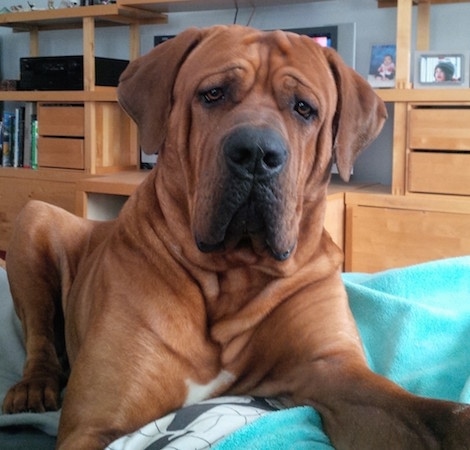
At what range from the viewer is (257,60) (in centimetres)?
122

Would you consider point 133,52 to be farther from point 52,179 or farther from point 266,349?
point 266,349

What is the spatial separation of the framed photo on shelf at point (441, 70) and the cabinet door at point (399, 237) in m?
0.49

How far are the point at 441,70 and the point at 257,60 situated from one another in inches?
69.8

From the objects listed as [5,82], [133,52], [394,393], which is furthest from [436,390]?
[5,82]

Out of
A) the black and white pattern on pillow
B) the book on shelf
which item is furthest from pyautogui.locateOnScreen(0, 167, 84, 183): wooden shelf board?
the black and white pattern on pillow

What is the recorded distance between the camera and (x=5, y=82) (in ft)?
13.2

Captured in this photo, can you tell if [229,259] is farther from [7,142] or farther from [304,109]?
[7,142]

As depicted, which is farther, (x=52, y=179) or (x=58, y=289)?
(x=52, y=179)

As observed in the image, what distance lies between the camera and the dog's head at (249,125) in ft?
3.62

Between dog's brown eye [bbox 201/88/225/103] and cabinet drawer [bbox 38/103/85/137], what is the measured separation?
2.54m

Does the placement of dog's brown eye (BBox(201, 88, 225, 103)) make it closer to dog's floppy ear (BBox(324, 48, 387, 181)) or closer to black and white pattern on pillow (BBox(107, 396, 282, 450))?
dog's floppy ear (BBox(324, 48, 387, 181))

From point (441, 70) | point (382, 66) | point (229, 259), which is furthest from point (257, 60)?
point (382, 66)

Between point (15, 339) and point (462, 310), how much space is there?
97 centimetres

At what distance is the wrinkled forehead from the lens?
120 cm
